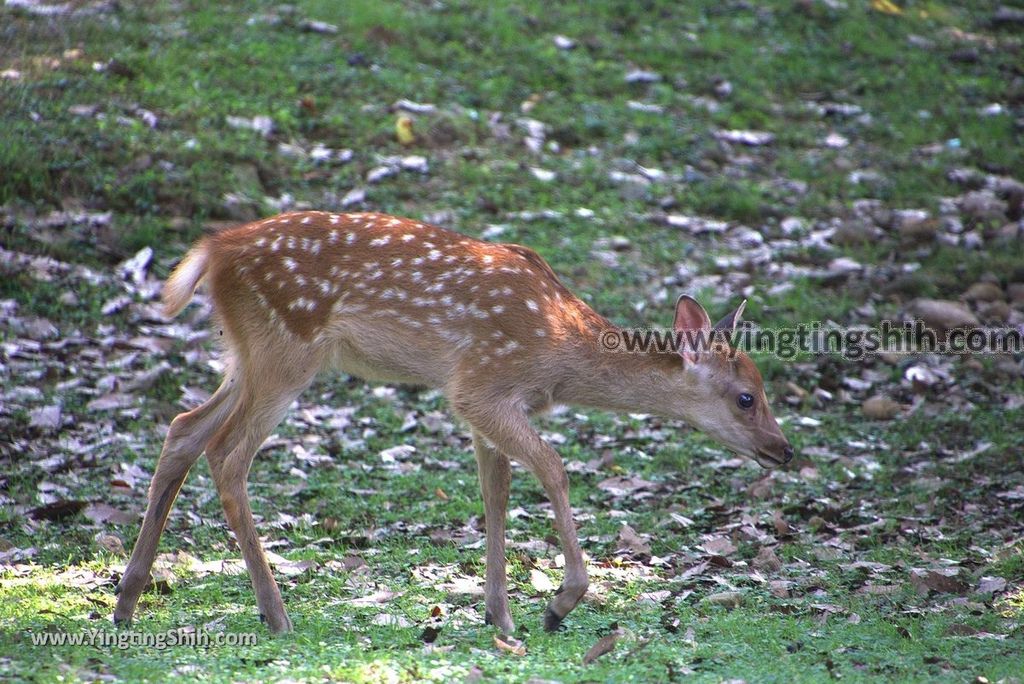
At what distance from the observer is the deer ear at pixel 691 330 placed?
6.37 m

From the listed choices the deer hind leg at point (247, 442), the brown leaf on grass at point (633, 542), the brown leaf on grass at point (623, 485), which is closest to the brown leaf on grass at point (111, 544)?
the deer hind leg at point (247, 442)

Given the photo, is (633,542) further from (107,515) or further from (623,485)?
(107,515)

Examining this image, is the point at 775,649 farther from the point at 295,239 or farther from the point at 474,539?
the point at 295,239

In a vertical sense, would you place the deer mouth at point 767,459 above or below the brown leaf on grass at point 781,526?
above

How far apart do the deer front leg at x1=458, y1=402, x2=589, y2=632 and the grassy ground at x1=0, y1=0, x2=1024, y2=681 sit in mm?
192

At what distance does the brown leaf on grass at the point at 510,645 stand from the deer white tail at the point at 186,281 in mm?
2321

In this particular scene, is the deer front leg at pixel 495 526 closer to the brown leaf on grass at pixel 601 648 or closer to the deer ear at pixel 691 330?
the brown leaf on grass at pixel 601 648

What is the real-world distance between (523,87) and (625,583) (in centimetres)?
771

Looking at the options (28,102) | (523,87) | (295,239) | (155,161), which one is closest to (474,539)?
(295,239)

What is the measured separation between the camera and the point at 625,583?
6238 millimetres

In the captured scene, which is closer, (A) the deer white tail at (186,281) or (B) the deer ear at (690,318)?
(A) the deer white tail at (186,281)

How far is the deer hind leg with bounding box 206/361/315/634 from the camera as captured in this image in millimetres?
5719

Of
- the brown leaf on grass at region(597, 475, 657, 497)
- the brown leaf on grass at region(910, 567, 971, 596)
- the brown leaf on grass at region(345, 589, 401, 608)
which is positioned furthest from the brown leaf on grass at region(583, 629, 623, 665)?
the brown leaf on grass at region(597, 475, 657, 497)

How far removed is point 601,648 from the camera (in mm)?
5109
